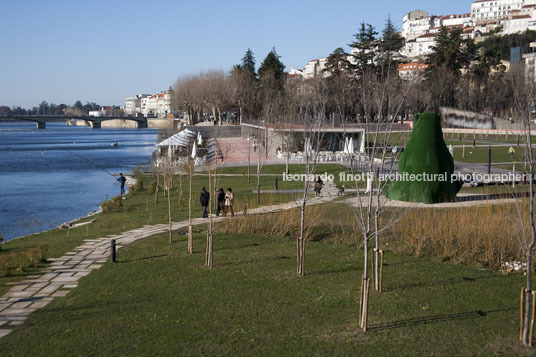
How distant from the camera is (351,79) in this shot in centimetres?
6688

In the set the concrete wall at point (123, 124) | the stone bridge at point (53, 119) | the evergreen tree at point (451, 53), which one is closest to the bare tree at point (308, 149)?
the evergreen tree at point (451, 53)

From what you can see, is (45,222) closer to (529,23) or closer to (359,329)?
(359,329)

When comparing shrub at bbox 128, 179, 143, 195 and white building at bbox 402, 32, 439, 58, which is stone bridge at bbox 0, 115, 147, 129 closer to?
white building at bbox 402, 32, 439, 58

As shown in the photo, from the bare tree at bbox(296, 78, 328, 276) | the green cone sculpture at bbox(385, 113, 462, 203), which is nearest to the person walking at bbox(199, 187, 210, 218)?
the bare tree at bbox(296, 78, 328, 276)

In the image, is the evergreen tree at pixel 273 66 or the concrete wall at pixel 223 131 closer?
the concrete wall at pixel 223 131

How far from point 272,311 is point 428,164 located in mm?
11073

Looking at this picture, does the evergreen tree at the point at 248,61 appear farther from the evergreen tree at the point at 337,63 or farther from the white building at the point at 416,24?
the white building at the point at 416,24

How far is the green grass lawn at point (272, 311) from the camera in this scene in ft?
25.3

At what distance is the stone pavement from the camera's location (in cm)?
943

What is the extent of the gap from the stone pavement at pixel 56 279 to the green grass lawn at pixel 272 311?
1.01 feet

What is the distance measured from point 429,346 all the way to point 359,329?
1.14 meters

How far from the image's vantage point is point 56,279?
1148 centimetres

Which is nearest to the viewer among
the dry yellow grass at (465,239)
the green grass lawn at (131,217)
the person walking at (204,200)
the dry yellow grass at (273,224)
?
the dry yellow grass at (465,239)

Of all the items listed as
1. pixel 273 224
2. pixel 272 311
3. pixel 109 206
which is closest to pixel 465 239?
pixel 273 224
